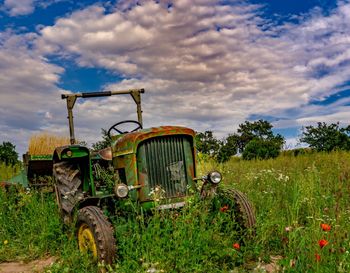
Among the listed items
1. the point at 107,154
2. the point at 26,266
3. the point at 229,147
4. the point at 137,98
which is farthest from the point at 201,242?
the point at 229,147

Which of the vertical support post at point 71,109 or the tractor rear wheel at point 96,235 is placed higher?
the vertical support post at point 71,109

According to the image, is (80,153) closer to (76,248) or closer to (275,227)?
(76,248)

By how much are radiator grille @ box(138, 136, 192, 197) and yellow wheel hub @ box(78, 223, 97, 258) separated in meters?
0.86

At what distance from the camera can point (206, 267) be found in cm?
409

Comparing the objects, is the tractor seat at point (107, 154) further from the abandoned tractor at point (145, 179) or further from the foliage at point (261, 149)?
the foliage at point (261, 149)

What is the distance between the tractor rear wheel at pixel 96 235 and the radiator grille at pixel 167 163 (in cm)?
76

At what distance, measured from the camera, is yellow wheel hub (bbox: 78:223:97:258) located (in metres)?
4.38

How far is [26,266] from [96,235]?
1.70 metres

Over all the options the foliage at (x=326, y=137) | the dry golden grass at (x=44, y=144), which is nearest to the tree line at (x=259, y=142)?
the foliage at (x=326, y=137)

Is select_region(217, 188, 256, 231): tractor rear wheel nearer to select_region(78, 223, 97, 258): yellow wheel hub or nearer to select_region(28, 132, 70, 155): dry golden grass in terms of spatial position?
select_region(78, 223, 97, 258): yellow wheel hub

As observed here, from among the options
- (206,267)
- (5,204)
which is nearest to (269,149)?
(5,204)

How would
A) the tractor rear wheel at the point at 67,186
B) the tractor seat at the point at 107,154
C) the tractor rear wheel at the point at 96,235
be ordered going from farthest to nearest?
the tractor rear wheel at the point at 67,186, the tractor seat at the point at 107,154, the tractor rear wheel at the point at 96,235

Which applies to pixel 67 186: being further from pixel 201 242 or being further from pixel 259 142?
pixel 259 142

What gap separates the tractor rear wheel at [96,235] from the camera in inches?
162
